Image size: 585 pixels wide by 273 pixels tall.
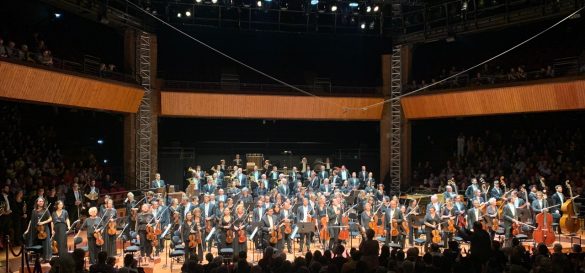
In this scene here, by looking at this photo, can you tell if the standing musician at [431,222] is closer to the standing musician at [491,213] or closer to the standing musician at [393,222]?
the standing musician at [393,222]

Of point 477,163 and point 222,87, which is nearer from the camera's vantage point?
point 477,163

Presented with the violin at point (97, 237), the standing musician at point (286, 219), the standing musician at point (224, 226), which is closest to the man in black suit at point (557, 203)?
the standing musician at point (286, 219)

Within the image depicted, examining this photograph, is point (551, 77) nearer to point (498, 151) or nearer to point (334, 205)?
point (498, 151)

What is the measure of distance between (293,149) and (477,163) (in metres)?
8.29

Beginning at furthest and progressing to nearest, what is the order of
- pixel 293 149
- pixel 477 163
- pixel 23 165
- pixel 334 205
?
pixel 293 149 < pixel 477 163 < pixel 23 165 < pixel 334 205

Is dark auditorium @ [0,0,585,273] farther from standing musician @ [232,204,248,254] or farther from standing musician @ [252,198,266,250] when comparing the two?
standing musician @ [252,198,266,250]

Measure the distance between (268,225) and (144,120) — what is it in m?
10.1

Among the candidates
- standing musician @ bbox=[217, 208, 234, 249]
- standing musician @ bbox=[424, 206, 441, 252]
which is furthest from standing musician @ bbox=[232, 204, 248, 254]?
standing musician @ bbox=[424, 206, 441, 252]

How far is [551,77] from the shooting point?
19.0 meters

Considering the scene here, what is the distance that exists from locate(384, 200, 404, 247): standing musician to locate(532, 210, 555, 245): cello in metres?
3.26

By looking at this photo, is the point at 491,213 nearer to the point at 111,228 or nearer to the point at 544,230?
the point at 544,230

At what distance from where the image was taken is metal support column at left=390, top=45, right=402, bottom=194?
23.6 m

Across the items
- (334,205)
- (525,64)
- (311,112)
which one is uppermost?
(525,64)

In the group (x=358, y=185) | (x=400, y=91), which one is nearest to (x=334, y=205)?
(x=358, y=185)
